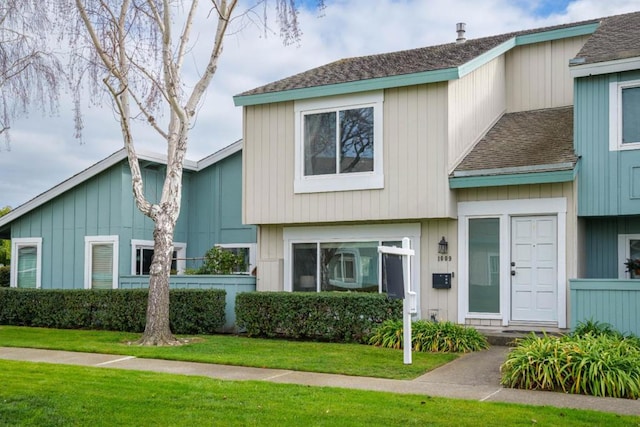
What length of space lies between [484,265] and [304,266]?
3.88 m

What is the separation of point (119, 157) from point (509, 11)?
10050 mm

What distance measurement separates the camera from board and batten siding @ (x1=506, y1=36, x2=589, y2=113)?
52.2 feet

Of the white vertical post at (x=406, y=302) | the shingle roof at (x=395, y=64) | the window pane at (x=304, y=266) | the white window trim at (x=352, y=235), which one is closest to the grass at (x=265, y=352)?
the white vertical post at (x=406, y=302)

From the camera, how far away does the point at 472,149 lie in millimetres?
14500

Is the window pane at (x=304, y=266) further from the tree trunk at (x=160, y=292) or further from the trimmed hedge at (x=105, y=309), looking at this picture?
the tree trunk at (x=160, y=292)

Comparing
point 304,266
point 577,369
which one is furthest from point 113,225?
point 577,369

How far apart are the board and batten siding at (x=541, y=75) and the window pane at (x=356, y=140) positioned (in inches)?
158

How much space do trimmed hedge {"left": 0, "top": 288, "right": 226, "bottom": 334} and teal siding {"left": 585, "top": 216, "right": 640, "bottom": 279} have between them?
728 centimetres

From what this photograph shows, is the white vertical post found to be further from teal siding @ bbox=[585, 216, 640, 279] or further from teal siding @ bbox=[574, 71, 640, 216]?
teal siding @ bbox=[585, 216, 640, 279]

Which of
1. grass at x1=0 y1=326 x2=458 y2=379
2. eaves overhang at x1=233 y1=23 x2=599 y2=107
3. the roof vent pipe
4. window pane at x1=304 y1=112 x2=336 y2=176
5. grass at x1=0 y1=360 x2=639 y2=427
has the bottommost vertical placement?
grass at x1=0 y1=326 x2=458 y2=379

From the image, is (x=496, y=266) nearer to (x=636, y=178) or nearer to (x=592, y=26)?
(x=636, y=178)

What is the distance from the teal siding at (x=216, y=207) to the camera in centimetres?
1916

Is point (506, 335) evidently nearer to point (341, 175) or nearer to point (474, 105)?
point (341, 175)

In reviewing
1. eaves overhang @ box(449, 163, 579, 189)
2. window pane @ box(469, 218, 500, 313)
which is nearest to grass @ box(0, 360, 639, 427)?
window pane @ box(469, 218, 500, 313)
